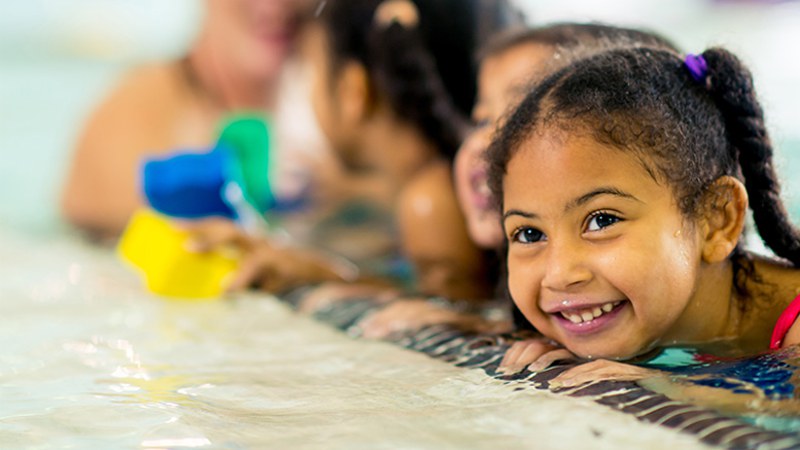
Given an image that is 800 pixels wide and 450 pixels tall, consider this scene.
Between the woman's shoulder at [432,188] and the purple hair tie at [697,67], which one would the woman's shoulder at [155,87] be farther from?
the purple hair tie at [697,67]

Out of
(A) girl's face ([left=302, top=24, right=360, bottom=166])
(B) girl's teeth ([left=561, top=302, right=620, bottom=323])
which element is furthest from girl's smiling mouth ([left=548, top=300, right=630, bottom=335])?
(A) girl's face ([left=302, top=24, right=360, bottom=166])

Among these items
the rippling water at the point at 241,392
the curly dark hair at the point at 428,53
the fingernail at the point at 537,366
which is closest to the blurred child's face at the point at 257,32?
the curly dark hair at the point at 428,53

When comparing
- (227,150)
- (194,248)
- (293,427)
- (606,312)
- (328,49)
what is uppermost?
(328,49)

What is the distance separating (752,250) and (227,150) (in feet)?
4.38

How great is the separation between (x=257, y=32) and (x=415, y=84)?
112 centimetres

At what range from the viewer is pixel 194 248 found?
7.85 feet

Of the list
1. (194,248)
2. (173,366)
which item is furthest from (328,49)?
(173,366)

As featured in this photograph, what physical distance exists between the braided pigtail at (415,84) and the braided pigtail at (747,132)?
983 mm

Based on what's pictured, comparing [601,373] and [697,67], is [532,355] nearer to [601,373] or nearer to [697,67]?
[601,373]

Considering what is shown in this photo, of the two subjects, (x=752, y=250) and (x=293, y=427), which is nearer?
(x=293, y=427)

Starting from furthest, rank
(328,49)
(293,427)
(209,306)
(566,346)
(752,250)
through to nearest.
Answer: (328,49) → (209,306) → (752,250) → (566,346) → (293,427)

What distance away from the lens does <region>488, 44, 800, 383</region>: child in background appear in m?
1.44

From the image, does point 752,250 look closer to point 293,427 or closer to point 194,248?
point 293,427

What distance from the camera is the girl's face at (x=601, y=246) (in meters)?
1.43
